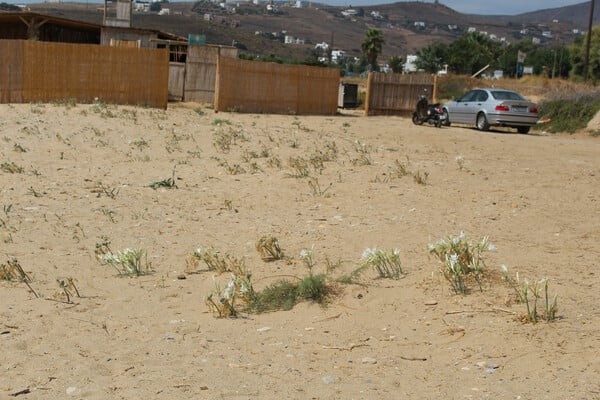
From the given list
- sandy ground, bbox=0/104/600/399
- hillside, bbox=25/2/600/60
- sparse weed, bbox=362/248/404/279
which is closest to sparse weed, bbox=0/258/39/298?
sandy ground, bbox=0/104/600/399

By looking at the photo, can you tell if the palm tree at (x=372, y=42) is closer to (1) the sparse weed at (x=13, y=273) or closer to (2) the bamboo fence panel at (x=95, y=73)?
(2) the bamboo fence panel at (x=95, y=73)

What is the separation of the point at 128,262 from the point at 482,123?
66.1 ft

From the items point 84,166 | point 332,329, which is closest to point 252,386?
point 332,329

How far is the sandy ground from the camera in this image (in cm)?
517

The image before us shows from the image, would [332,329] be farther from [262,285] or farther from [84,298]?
[84,298]

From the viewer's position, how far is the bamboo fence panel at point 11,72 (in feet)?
78.3

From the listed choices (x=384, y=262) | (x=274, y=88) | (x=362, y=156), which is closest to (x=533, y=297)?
(x=384, y=262)

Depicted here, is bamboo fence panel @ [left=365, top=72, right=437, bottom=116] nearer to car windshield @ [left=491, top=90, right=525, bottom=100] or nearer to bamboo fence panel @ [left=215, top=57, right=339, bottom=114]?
bamboo fence panel @ [left=215, top=57, right=339, bottom=114]

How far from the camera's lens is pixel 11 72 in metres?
24.0

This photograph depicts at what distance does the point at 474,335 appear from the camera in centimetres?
568

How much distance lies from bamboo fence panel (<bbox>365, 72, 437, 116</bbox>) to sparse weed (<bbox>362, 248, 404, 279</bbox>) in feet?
88.0

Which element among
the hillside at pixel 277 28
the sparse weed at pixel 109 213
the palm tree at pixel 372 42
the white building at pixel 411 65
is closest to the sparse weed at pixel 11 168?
the sparse weed at pixel 109 213

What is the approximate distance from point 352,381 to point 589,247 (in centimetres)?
373

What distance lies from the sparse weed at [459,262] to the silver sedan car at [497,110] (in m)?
19.3
